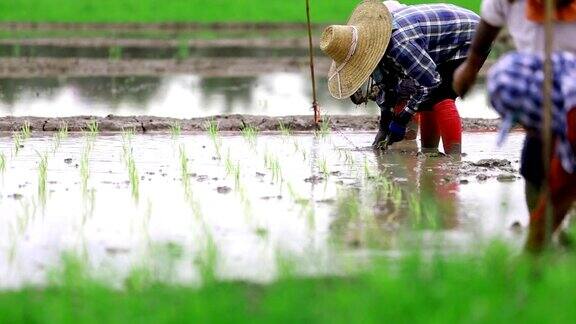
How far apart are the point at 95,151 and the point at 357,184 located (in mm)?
2043

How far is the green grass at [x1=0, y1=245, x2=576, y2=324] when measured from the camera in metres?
3.54

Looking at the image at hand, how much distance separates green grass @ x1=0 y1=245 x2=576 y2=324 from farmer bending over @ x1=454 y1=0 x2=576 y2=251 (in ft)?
1.74

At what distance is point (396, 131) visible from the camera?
26.9 feet

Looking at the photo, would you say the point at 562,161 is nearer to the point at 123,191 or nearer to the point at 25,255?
the point at 25,255

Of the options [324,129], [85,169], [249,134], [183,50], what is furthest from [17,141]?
[183,50]

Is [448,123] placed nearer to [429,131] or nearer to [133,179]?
[429,131]

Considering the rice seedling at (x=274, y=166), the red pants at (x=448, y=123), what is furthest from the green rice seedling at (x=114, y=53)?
the rice seedling at (x=274, y=166)

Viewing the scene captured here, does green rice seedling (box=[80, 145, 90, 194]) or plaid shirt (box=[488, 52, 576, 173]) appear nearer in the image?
plaid shirt (box=[488, 52, 576, 173])

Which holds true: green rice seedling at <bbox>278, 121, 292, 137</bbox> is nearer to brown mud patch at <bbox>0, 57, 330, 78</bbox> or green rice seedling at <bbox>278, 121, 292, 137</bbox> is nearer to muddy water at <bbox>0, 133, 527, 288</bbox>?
muddy water at <bbox>0, 133, 527, 288</bbox>

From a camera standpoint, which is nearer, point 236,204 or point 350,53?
point 236,204

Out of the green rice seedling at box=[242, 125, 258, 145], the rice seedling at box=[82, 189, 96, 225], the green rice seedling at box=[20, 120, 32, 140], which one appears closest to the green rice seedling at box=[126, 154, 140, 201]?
the rice seedling at box=[82, 189, 96, 225]

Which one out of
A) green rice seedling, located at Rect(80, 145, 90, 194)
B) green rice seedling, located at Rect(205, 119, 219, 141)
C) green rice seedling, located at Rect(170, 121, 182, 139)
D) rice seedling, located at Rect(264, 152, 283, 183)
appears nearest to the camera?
green rice seedling, located at Rect(80, 145, 90, 194)

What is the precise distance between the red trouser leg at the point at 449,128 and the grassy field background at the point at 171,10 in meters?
14.8

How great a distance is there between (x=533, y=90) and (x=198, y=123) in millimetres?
5636
